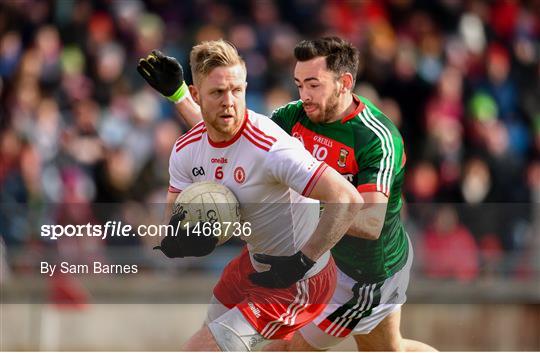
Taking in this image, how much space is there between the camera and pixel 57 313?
8781 millimetres

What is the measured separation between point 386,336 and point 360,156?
3.58 feet

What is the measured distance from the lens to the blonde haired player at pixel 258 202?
6.30m

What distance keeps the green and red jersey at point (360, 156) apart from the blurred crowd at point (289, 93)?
185cm

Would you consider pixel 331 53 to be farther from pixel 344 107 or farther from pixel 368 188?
pixel 368 188

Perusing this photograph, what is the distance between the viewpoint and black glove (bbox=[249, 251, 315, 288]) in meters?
6.39

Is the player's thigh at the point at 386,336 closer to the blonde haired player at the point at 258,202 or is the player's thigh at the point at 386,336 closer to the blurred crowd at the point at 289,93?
the blonde haired player at the point at 258,202

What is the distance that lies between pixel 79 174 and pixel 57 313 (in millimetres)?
3084

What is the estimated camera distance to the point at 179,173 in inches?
262

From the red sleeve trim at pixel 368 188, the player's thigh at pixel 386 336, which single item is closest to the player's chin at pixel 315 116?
the red sleeve trim at pixel 368 188

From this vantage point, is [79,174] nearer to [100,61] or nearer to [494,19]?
[100,61]

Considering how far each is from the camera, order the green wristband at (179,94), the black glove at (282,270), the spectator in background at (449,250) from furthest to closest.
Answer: the spectator in background at (449,250)
the green wristband at (179,94)
the black glove at (282,270)

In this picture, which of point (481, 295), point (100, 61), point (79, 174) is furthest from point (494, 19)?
point (481, 295)

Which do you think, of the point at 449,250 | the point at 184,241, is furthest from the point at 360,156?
the point at 449,250

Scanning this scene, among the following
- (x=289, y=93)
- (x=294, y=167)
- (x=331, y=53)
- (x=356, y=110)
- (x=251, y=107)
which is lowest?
(x=294, y=167)
